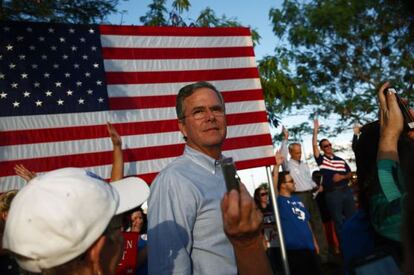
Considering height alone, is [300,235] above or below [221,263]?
below

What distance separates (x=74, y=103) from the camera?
4387 millimetres

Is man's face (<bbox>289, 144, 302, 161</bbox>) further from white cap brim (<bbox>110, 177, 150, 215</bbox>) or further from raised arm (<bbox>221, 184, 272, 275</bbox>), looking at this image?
raised arm (<bbox>221, 184, 272, 275</bbox>)

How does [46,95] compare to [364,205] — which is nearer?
[364,205]

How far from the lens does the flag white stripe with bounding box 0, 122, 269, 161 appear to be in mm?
4099

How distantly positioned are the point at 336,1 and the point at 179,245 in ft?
48.5

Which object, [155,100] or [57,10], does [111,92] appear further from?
[57,10]

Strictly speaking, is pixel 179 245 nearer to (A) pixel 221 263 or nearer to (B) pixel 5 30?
(A) pixel 221 263

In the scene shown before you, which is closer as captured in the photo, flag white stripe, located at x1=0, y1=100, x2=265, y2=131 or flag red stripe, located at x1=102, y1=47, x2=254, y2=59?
flag white stripe, located at x1=0, y1=100, x2=265, y2=131

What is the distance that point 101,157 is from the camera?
4.38 metres

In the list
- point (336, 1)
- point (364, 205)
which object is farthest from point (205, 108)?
point (336, 1)

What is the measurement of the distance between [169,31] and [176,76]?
497 millimetres

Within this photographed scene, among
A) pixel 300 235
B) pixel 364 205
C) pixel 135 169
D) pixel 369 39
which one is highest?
pixel 369 39

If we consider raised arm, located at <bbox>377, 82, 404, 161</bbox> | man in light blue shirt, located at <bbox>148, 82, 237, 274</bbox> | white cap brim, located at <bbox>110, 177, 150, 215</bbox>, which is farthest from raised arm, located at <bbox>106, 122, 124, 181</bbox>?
raised arm, located at <bbox>377, 82, 404, 161</bbox>

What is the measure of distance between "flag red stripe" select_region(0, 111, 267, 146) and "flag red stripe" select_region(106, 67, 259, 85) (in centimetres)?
43
